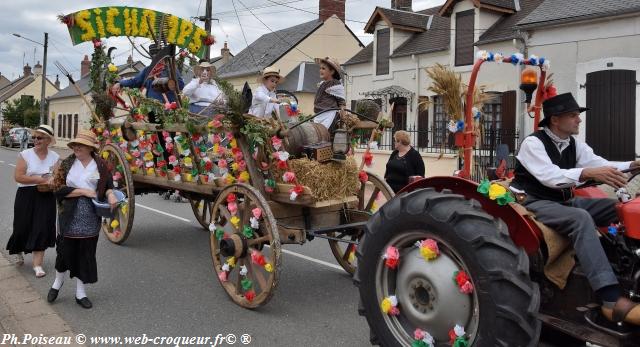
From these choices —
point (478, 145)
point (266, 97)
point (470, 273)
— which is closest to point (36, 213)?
point (266, 97)

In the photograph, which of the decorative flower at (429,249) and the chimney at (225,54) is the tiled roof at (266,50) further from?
the decorative flower at (429,249)

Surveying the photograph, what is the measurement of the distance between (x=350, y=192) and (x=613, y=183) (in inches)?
111

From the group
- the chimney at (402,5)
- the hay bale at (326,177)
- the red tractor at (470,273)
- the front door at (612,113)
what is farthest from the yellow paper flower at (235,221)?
the chimney at (402,5)

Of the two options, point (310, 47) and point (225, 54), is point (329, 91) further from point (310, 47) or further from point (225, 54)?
point (225, 54)

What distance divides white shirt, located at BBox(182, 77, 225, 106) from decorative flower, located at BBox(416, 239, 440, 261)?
4.95 metres

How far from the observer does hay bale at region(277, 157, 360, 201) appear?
5270mm

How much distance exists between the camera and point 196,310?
5113 millimetres

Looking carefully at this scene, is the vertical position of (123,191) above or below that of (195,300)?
above

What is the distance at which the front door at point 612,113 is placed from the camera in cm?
1323

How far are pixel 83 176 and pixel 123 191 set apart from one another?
239 centimetres

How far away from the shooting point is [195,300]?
5.41 m

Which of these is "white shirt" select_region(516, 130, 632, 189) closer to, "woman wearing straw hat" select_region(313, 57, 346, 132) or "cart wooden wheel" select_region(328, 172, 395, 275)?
"cart wooden wheel" select_region(328, 172, 395, 275)

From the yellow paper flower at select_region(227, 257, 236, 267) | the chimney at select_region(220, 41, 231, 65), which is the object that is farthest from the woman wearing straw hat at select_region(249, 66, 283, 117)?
the chimney at select_region(220, 41, 231, 65)

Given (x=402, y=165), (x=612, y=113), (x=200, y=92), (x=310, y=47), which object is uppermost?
(x=310, y=47)
